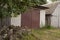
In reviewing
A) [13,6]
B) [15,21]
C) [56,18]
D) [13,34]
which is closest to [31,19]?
[15,21]

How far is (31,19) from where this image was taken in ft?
77.5

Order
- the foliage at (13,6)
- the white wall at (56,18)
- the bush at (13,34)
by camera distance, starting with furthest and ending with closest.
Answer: the white wall at (56,18) < the bush at (13,34) < the foliage at (13,6)

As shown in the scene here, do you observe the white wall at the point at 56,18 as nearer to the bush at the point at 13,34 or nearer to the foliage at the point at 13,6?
the bush at the point at 13,34

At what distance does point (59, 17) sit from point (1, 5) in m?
18.0

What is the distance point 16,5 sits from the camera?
13.0 meters

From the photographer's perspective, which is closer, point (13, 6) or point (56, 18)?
point (13, 6)

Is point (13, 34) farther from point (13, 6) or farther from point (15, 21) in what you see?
point (15, 21)

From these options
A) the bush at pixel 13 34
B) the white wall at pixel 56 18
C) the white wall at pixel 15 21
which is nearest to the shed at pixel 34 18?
the white wall at pixel 15 21

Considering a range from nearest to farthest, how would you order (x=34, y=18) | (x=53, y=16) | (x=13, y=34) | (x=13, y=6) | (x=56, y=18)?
(x=13, y=6)
(x=13, y=34)
(x=34, y=18)
(x=53, y=16)
(x=56, y=18)

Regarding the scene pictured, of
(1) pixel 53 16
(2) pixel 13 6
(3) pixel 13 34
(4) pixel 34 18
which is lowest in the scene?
(3) pixel 13 34

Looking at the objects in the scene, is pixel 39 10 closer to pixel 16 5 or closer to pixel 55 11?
pixel 55 11

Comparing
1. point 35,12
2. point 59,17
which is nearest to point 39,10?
point 35,12

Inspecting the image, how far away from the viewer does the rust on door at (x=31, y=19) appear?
74.1ft

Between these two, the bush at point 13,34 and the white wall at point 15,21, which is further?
the white wall at point 15,21
